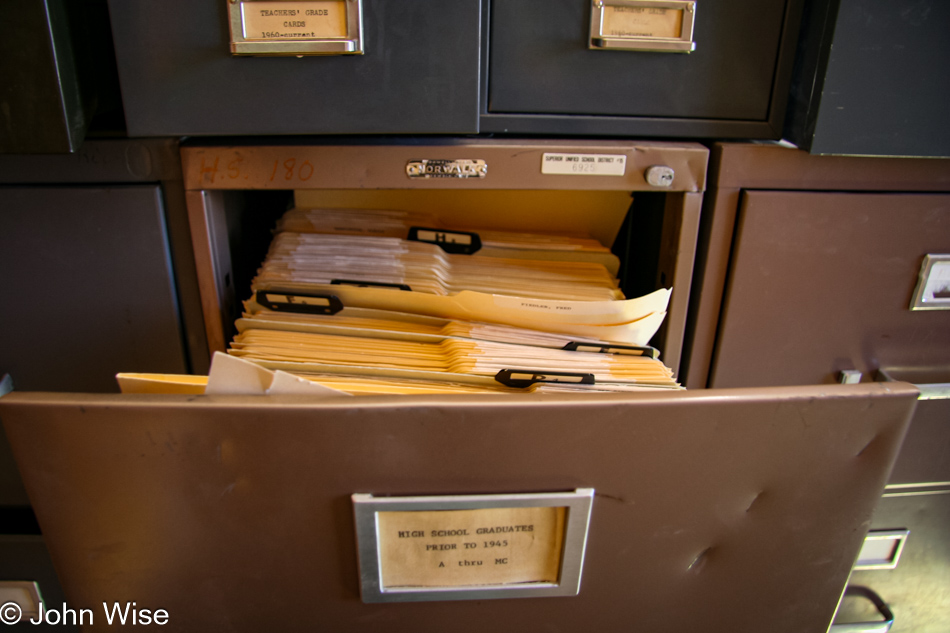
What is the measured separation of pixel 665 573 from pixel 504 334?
0.30 m

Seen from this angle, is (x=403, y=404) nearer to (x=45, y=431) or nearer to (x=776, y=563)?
(x=45, y=431)

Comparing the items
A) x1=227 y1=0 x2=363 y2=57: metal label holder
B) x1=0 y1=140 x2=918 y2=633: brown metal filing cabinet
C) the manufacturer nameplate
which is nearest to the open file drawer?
the manufacturer nameplate

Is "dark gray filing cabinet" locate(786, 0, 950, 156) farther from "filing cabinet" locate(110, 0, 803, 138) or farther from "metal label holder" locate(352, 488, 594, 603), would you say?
"metal label holder" locate(352, 488, 594, 603)

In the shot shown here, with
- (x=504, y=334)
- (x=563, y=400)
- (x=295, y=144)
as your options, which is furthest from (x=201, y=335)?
(x=563, y=400)

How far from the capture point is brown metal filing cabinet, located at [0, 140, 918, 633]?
448 millimetres

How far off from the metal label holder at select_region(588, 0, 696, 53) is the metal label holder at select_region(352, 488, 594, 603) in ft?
1.40

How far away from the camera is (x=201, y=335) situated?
2.38 feet

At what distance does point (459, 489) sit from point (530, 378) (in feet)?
0.54

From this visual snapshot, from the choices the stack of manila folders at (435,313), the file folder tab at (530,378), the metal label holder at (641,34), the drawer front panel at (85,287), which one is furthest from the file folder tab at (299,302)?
the metal label holder at (641,34)

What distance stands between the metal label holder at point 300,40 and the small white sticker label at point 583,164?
0.74 feet

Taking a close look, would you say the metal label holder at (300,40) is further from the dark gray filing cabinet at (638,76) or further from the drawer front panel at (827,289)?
the drawer front panel at (827,289)

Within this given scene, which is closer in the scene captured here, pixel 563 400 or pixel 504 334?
pixel 563 400

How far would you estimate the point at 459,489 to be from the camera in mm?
477

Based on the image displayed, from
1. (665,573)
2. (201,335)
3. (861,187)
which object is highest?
(861,187)
